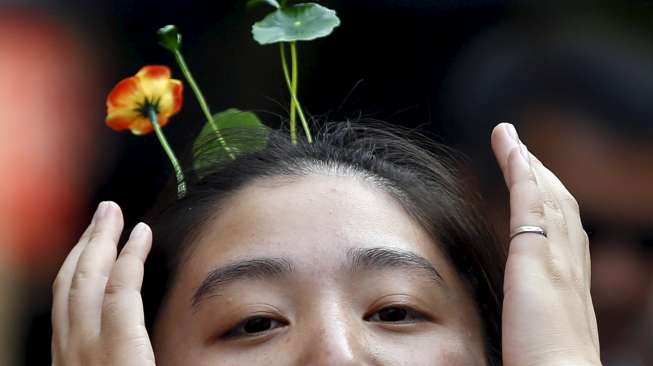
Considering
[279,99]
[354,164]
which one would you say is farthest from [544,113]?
[354,164]

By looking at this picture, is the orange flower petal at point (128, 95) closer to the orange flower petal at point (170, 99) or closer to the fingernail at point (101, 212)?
the orange flower petal at point (170, 99)

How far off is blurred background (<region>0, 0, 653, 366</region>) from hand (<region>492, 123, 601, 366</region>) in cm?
80

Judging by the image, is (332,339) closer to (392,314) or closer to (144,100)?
(392,314)

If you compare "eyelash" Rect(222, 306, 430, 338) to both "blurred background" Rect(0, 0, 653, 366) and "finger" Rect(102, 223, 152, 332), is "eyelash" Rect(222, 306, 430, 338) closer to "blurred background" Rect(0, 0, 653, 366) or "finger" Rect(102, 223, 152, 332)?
"finger" Rect(102, 223, 152, 332)

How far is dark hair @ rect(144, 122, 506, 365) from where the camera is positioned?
207cm

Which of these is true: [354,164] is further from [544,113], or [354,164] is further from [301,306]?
[544,113]

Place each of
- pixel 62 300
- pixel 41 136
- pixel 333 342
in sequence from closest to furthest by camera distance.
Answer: pixel 333 342
pixel 62 300
pixel 41 136

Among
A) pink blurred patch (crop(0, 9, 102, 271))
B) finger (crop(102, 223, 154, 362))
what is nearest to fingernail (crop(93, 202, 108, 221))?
finger (crop(102, 223, 154, 362))

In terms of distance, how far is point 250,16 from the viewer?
2.96 m

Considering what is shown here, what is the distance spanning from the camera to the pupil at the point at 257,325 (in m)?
1.82

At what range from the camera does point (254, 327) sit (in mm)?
1839

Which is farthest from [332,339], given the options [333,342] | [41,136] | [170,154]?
[41,136]

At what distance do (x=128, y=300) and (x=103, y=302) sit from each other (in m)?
0.05

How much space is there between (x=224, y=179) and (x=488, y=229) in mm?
482
